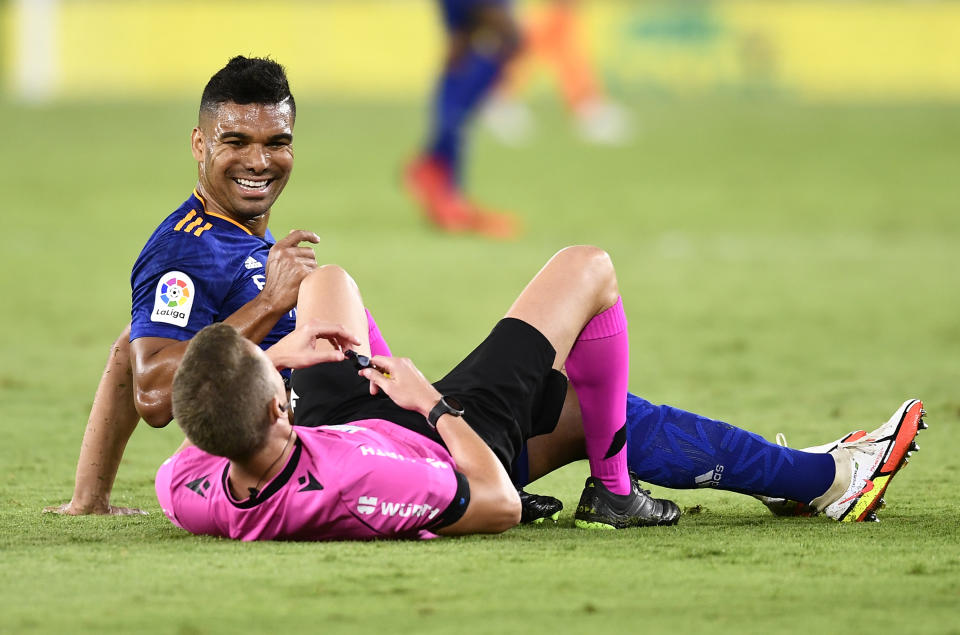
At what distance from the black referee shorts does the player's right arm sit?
0.19 m

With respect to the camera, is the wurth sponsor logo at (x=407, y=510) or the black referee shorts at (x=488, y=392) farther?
the black referee shorts at (x=488, y=392)

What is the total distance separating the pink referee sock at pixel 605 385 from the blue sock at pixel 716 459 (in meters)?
0.16

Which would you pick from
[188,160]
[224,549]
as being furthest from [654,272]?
[188,160]

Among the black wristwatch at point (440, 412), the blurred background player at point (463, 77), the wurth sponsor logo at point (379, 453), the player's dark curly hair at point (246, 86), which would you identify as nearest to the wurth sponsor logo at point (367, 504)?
the wurth sponsor logo at point (379, 453)

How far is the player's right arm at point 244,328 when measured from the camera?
396 cm

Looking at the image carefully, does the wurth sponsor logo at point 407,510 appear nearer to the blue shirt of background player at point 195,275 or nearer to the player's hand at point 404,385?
the player's hand at point 404,385

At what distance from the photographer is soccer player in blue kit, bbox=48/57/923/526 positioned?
407cm

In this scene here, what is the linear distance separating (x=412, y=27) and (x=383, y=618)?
24004 mm

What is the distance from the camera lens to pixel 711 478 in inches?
166

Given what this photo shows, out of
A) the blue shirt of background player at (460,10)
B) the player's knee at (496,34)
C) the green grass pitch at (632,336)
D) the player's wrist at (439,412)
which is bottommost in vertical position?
the green grass pitch at (632,336)

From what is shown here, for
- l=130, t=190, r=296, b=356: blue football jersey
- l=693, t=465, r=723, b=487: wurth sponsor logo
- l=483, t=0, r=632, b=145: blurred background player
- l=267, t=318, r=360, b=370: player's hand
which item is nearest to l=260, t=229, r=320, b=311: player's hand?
l=130, t=190, r=296, b=356: blue football jersey

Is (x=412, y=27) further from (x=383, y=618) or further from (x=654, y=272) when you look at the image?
(x=383, y=618)

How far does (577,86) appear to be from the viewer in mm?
21625

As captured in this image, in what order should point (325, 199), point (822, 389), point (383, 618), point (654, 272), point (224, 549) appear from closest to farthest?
point (383, 618), point (224, 549), point (822, 389), point (654, 272), point (325, 199)
